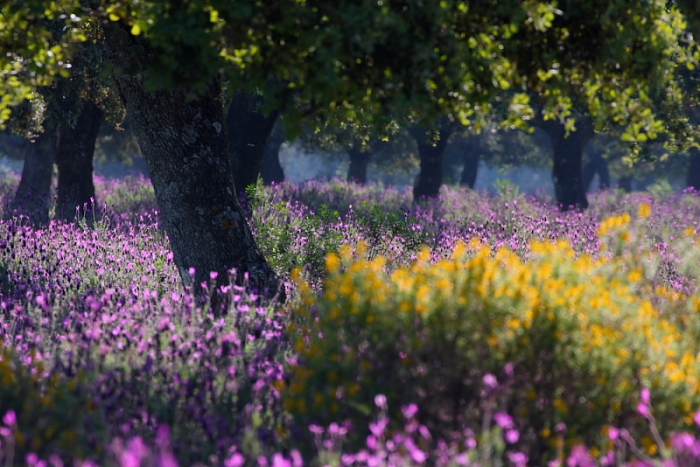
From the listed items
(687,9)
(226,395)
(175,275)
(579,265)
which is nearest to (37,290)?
(175,275)

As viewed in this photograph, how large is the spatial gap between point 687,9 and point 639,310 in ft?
13.0

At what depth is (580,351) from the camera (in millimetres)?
4461

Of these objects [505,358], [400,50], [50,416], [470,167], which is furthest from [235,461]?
[470,167]

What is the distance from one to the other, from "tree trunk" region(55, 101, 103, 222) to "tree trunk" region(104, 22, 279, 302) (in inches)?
374

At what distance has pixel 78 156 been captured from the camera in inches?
670

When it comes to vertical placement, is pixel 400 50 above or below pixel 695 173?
above

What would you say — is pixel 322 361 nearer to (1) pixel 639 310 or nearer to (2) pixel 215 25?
(1) pixel 639 310

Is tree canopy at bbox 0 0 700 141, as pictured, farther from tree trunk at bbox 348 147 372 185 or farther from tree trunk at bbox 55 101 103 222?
tree trunk at bbox 348 147 372 185

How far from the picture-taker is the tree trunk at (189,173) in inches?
307

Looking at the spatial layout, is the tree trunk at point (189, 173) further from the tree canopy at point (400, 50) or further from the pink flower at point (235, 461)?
the pink flower at point (235, 461)

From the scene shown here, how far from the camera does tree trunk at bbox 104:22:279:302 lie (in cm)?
781

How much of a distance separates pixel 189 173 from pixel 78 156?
10.2 m

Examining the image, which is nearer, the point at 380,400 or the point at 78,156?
the point at 380,400

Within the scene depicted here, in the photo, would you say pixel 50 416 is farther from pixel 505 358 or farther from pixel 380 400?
pixel 505 358
